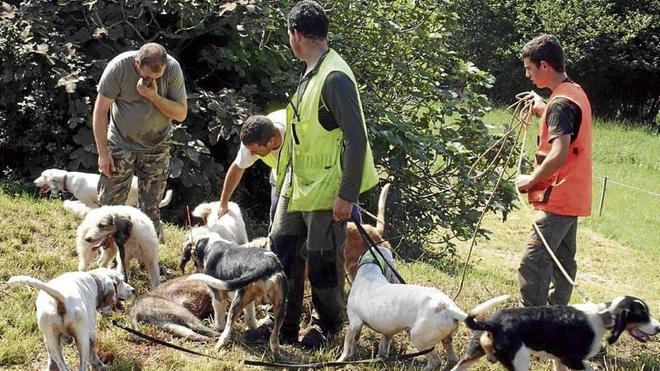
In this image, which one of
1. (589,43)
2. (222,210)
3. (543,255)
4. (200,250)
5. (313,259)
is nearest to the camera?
(313,259)

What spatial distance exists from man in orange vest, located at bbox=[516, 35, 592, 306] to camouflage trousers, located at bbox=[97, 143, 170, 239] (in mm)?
3081

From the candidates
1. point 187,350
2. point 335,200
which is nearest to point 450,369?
point 335,200

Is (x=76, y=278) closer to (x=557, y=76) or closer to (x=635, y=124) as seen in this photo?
(x=557, y=76)

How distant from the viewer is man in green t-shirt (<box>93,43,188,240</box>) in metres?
6.37

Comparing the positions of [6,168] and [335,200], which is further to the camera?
[6,168]

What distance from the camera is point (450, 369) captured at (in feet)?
17.0

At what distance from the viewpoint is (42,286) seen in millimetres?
4309

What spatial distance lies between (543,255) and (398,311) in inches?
51.0

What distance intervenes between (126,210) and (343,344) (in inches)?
82.3

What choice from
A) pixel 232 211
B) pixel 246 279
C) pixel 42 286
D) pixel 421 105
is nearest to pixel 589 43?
pixel 421 105

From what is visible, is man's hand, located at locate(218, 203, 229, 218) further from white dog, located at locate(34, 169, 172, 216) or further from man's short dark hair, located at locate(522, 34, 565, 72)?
man's short dark hair, located at locate(522, 34, 565, 72)

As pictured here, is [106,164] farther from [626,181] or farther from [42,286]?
[626,181]

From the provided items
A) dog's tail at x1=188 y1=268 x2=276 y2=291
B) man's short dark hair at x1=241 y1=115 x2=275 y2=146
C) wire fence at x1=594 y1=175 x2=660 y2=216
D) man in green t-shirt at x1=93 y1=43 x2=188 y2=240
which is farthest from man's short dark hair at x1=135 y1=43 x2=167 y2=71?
wire fence at x1=594 y1=175 x2=660 y2=216

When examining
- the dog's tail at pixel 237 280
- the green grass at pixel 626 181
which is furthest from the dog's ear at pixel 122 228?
the green grass at pixel 626 181
